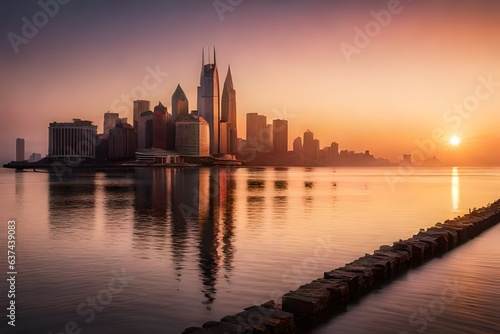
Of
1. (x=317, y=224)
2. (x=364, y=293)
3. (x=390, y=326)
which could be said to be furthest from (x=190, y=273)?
(x=317, y=224)

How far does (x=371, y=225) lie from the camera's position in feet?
128

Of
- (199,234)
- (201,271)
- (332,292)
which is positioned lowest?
(199,234)

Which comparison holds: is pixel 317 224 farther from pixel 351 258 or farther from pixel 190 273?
pixel 190 273
